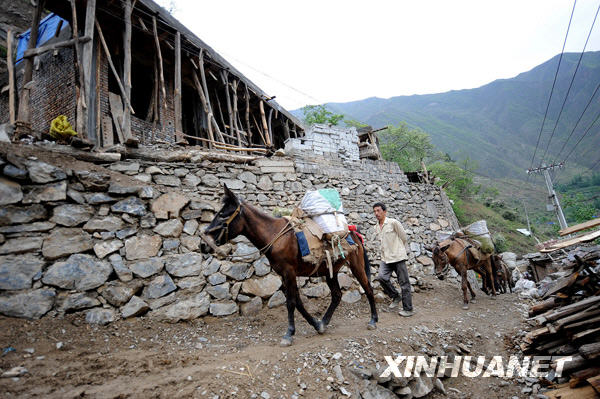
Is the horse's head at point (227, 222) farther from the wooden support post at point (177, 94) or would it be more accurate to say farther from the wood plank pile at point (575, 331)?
the wooden support post at point (177, 94)

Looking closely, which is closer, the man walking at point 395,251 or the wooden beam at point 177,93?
the man walking at point 395,251

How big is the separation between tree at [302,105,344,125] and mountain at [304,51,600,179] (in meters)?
27.9

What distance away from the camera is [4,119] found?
32.7ft

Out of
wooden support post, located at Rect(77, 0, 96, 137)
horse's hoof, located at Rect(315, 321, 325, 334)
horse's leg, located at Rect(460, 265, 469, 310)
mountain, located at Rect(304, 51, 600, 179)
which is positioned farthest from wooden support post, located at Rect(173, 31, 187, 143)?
mountain, located at Rect(304, 51, 600, 179)

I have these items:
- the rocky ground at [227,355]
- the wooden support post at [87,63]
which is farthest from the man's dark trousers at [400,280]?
the wooden support post at [87,63]

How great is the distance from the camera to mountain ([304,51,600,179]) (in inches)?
2749

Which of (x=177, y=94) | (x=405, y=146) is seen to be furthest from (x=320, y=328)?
(x=405, y=146)

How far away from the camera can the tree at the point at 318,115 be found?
23047 millimetres

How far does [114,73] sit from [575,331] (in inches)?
400

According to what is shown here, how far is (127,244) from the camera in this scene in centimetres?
414

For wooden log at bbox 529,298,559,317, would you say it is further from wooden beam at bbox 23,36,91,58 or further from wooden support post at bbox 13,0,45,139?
wooden beam at bbox 23,36,91,58

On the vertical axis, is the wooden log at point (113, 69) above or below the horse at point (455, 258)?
above

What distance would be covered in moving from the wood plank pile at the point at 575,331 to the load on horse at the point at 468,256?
1.89 m

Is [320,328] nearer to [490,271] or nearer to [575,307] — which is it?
[575,307]
